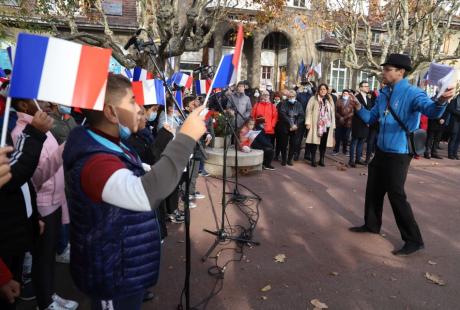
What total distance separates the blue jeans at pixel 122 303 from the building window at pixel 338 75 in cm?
2562

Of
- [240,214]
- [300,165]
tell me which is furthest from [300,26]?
[240,214]

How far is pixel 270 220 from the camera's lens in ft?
17.3

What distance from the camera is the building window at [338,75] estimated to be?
25641 millimetres

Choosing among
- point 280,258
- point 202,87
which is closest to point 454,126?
point 202,87

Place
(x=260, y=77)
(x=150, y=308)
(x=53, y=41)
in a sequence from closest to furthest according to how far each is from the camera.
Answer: (x=53, y=41) → (x=150, y=308) → (x=260, y=77)

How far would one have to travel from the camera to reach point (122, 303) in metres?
1.94

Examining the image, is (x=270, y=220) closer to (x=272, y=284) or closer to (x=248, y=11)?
(x=272, y=284)

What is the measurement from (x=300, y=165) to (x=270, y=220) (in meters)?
4.19

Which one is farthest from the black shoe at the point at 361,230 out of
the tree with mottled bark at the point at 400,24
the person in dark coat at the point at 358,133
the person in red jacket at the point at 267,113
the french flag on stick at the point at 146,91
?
the tree with mottled bark at the point at 400,24

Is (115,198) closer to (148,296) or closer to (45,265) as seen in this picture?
(45,265)

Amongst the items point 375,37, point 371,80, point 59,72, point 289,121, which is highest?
point 375,37

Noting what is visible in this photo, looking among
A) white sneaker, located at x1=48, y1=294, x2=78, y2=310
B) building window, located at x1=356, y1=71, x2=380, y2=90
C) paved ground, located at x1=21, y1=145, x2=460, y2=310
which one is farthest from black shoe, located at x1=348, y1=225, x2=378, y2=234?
building window, located at x1=356, y1=71, x2=380, y2=90

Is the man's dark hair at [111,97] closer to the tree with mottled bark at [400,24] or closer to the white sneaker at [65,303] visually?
the white sneaker at [65,303]

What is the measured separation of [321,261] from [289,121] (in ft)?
17.7
